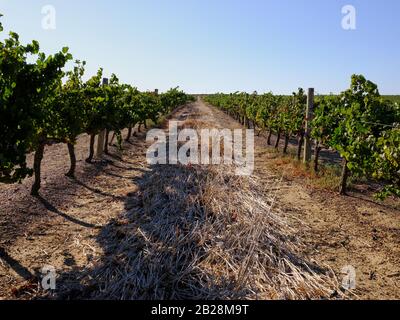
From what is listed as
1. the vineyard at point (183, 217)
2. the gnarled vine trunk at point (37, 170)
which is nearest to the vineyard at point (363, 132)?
the vineyard at point (183, 217)

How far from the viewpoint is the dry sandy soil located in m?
5.39

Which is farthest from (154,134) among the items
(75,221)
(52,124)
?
(75,221)

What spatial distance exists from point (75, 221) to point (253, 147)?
424 inches

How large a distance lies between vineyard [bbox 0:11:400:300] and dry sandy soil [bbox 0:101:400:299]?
1.1 inches

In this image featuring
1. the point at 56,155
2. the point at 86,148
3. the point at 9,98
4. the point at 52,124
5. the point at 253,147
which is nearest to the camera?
the point at 9,98

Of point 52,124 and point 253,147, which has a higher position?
point 52,124

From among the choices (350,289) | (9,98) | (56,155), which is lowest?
(350,289)

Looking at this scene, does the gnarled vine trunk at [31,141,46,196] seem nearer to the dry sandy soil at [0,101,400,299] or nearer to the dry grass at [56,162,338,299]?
the dry sandy soil at [0,101,400,299]

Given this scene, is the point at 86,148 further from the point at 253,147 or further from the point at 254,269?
the point at 254,269

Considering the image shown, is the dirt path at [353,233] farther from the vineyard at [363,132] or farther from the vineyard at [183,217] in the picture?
the vineyard at [363,132]

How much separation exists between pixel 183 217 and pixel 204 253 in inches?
48.7

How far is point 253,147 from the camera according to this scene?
54.9 ft

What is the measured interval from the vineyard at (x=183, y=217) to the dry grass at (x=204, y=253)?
2cm

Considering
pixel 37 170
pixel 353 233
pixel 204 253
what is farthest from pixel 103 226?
pixel 353 233
